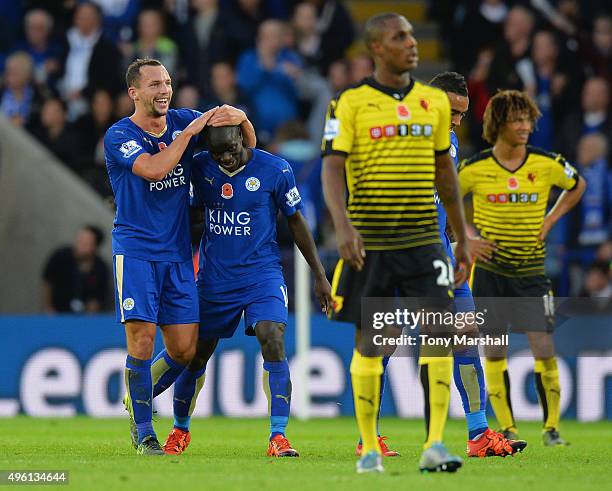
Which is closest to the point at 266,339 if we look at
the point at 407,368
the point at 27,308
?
the point at 407,368

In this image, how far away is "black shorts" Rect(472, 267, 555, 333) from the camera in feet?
34.4

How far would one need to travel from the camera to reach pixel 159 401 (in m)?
A: 14.5

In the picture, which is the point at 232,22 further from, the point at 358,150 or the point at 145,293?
the point at 358,150

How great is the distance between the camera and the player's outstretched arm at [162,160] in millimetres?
8914

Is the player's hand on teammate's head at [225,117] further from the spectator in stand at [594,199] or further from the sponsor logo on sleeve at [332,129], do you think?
the spectator in stand at [594,199]

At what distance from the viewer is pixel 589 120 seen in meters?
16.3

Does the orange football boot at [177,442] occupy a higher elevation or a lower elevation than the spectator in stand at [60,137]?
lower

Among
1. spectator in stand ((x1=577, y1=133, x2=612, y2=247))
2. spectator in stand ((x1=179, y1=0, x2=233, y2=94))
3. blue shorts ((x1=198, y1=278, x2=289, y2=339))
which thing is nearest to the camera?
blue shorts ((x1=198, y1=278, x2=289, y2=339))

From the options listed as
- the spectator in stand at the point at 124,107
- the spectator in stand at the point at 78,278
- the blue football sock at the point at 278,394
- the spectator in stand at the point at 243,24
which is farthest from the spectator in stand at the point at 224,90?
the blue football sock at the point at 278,394

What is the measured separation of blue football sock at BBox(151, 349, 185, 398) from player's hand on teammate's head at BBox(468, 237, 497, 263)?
7.31 feet

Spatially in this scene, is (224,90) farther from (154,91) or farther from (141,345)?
(141,345)

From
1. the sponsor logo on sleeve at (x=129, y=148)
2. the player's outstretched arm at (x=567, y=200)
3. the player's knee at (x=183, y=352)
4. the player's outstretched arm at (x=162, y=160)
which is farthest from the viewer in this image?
the player's outstretched arm at (x=567, y=200)

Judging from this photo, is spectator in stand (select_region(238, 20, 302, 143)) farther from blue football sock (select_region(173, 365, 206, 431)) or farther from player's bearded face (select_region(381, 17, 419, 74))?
player's bearded face (select_region(381, 17, 419, 74))

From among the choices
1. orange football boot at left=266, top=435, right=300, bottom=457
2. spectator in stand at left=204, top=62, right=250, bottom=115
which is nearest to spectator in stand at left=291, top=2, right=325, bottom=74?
spectator in stand at left=204, top=62, right=250, bottom=115
